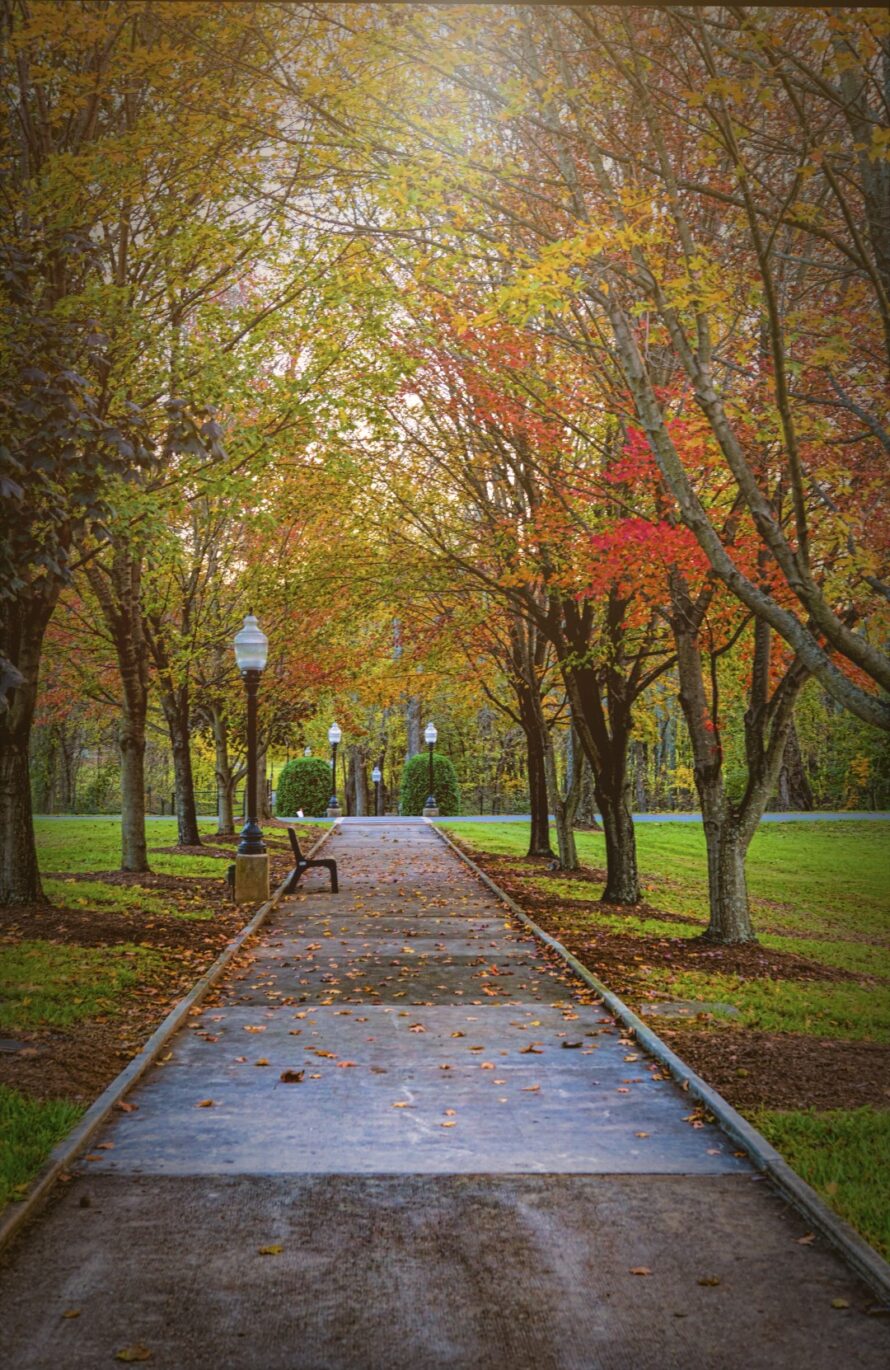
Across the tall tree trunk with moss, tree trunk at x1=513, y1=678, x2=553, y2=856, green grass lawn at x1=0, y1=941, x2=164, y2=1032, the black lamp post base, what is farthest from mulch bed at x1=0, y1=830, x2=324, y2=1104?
tree trunk at x1=513, y1=678, x2=553, y2=856

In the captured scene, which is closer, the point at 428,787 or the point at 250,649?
the point at 250,649

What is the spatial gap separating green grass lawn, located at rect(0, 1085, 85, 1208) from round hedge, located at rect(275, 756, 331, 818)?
116 feet

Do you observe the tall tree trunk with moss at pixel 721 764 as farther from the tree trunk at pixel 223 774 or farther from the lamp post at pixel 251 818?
the tree trunk at pixel 223 774

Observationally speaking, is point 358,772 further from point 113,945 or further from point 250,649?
point 113,945

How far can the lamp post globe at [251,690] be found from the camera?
15523 millimetres

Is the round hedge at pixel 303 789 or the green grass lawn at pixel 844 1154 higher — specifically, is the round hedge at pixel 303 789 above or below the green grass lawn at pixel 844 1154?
above

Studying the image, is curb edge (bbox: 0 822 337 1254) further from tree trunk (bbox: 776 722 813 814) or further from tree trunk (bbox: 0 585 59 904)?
tree trunk (bbox: 776 722 813 814)

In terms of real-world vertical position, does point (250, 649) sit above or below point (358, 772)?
above

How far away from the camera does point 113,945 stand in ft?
37.8

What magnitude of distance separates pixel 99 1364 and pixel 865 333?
33.9 ft

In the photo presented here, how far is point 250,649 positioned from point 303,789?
1051 inches

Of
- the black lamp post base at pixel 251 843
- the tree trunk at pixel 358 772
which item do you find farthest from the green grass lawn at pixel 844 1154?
the tree trunk at pixel 358 772

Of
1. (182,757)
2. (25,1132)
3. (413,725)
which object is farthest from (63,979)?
(413,725)

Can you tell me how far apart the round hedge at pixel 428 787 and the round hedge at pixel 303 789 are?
3306 millimetres
